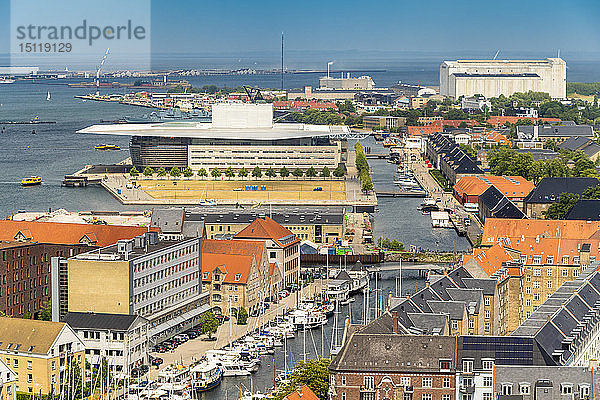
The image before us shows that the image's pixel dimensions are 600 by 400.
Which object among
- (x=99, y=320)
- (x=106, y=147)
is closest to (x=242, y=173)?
(x=106, y=147)

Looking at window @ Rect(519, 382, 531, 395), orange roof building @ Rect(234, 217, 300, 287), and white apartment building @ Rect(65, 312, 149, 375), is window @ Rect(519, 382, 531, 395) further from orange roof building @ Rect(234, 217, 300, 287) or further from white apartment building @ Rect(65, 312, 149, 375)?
orange roof building @ Rect(234, 217, 300, 287)

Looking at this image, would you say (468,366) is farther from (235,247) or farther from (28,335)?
(235,247)

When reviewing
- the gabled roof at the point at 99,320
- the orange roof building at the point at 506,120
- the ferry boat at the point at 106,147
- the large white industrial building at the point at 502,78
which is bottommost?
the gabled roof at the point at 99,320

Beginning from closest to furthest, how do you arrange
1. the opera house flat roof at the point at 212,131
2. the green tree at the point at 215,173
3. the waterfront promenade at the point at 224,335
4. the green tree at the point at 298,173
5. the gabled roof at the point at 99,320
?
the gabled roof at the point at 99,320, the waterfront promenade at the point at 224,335, the green tree at the point at 215,173, the green tree at the point at 298,173, the opera house flat roof at the point at 212,131

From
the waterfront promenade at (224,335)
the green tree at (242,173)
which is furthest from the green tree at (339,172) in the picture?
the waterfront promenade at (224,335)

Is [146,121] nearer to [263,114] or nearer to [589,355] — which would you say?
[263,114]

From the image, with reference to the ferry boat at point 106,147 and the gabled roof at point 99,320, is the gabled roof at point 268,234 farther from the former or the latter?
the ferry boat at point 106,147

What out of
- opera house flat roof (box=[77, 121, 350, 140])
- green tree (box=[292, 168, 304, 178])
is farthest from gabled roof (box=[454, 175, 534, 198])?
opera house flat roof (box=[77, 121, 350, 140])
